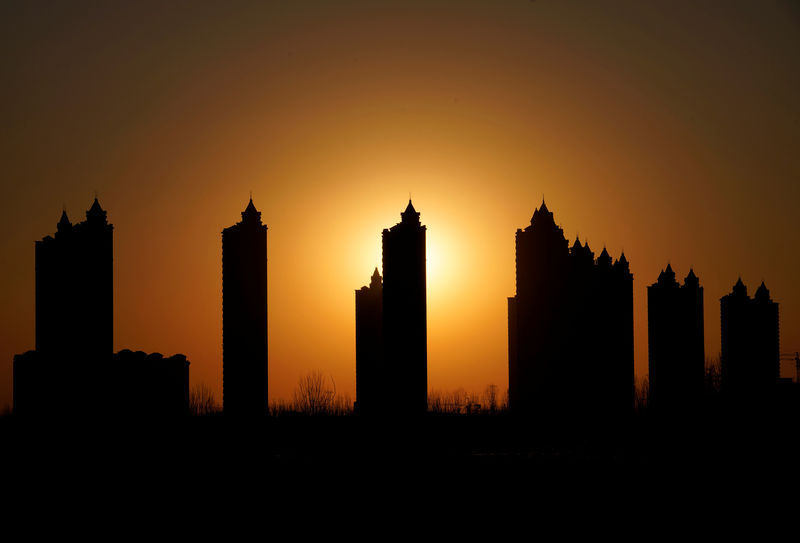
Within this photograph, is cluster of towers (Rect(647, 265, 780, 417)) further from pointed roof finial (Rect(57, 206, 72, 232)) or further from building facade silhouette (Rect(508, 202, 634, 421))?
pointed roof finial (Rect(57, 206, 72, 232))

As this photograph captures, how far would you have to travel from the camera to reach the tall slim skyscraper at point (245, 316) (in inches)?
3915

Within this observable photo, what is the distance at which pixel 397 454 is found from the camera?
233 feet

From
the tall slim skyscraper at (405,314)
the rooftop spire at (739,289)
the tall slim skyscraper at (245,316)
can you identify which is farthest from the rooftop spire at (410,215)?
the rooftop spire at (739,289)

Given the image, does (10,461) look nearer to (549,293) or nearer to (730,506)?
(730,506)

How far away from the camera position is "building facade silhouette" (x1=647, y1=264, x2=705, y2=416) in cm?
11838

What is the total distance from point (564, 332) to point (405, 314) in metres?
30.4

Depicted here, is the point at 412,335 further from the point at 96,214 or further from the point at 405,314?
the point at 96,214

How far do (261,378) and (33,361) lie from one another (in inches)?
758

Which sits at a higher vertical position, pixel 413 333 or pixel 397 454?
pixel 413 333

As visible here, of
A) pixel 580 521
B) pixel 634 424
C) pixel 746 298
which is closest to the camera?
pixel 580 521

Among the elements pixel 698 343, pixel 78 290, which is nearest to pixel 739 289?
pixel 698 343

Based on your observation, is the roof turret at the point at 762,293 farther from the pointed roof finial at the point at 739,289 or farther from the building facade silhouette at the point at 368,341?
the building facade silhouette at the point at 368,341

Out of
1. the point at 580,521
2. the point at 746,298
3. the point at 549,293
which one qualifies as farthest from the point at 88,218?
the point at 746,298

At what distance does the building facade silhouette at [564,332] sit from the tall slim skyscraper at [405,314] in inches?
968
